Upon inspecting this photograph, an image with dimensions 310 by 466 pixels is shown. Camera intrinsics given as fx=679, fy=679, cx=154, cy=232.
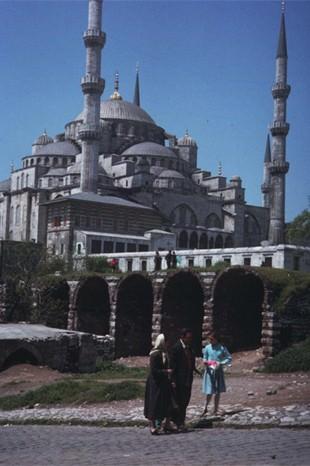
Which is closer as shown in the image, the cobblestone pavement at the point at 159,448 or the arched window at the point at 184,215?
the cobblestone pavement at the point at 159,448

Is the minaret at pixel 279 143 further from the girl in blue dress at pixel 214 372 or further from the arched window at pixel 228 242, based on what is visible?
the girl in blue dress at pixel 214 372

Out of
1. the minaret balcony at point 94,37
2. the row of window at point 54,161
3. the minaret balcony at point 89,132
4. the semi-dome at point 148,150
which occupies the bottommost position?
the minaret balcony at point 89,132

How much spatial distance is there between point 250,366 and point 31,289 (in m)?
12.5

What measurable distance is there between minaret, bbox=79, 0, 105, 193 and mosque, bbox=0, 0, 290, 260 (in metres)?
0.07

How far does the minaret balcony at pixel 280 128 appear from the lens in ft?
142

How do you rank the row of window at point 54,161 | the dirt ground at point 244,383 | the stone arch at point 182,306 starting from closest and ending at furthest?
1. the dirt ground at point 244,383
2. the stone arch at point 182,306
3. the row of window at point 54,161

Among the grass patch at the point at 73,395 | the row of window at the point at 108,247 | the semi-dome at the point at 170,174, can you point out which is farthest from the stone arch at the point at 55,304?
the semi-dome at the point at 170,174

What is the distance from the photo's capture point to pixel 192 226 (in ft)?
173

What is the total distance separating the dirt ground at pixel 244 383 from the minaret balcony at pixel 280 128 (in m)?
24.5

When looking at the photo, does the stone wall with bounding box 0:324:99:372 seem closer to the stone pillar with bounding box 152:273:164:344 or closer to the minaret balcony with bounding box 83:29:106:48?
the stone pillar with bounding box 152:273:164:344

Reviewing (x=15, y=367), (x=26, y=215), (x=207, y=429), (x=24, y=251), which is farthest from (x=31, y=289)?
(x=26, y=215)

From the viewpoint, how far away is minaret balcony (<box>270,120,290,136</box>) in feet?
142

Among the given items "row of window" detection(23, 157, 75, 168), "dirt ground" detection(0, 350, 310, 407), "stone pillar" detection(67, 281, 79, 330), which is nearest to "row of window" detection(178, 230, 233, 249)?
"row of window" detection(23, 157, 75, 168)

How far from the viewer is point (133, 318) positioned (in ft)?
84.5
